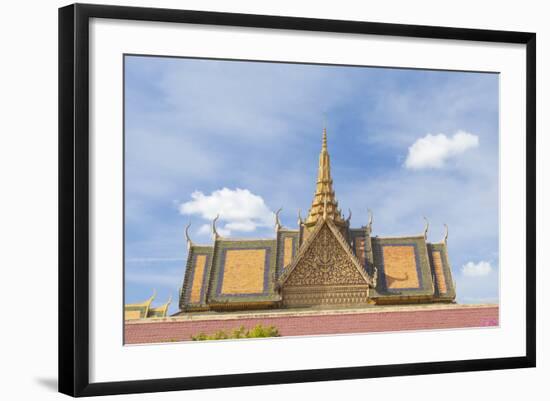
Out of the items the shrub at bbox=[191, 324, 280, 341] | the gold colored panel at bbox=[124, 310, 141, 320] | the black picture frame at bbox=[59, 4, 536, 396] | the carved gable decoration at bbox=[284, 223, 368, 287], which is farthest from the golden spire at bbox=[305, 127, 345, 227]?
the gold colored panel at bbox=[124, 310, 141, 320]

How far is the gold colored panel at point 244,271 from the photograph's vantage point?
5.57m

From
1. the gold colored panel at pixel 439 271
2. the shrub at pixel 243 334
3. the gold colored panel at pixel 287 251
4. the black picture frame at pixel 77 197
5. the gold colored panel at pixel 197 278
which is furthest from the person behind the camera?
the gold colored panel at pixel 439 271

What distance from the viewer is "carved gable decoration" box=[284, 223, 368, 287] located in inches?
225

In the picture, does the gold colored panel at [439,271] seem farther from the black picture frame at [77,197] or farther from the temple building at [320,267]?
the black picture frame at [77,197]

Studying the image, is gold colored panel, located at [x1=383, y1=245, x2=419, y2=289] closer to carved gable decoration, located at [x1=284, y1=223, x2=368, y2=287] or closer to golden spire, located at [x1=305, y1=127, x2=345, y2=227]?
carved gable decoration, located at [x1=284, y1=223, x2=368, y2=287]

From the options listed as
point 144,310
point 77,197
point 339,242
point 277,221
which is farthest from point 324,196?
point 77,197

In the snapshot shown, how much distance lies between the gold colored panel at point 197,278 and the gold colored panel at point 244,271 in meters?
0.21

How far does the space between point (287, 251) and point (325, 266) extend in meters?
0.35

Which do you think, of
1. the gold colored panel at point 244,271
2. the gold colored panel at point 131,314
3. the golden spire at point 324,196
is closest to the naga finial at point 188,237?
the gold colored panel at point 244,271

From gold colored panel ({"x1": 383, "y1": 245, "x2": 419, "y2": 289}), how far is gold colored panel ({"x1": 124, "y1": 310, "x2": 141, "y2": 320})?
1809 millimetres

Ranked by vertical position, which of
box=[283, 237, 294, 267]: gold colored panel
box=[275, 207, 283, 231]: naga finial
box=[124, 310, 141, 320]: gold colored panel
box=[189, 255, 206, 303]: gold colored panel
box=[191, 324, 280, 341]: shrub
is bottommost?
box=[191, 324, 280, 341]: shrub

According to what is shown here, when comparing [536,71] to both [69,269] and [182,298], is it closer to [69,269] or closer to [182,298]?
[182,298]

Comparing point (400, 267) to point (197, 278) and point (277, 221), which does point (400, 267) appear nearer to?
point (277, 221)

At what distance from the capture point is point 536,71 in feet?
19.4
